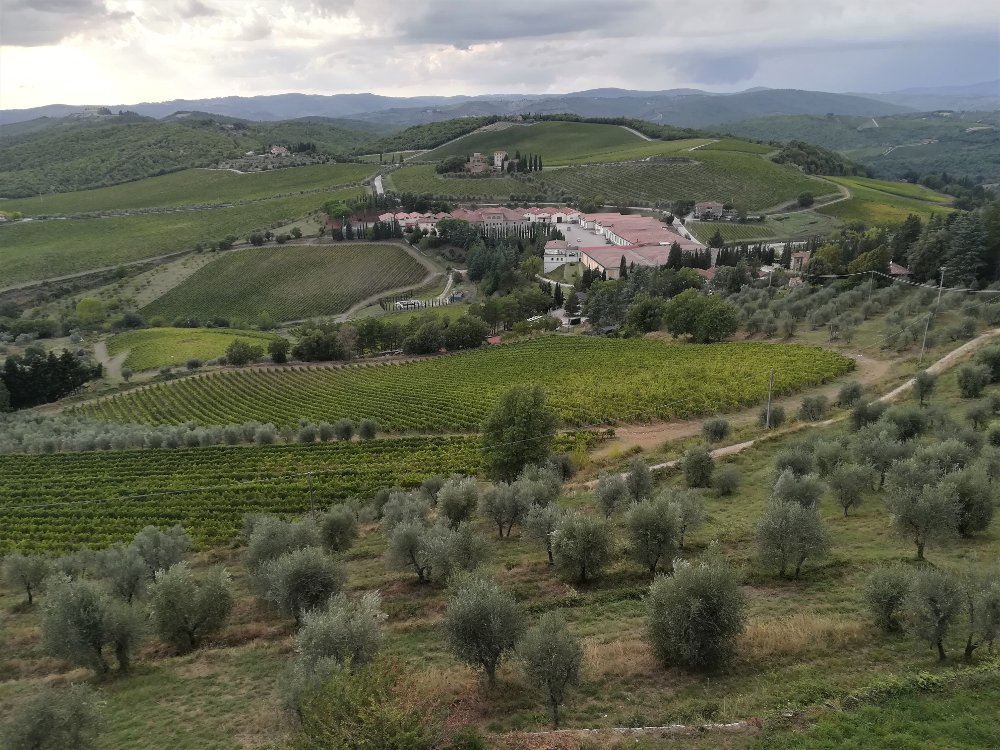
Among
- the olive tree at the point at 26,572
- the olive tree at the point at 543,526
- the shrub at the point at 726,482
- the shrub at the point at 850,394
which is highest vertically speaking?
the olive tree at the point at 543,526

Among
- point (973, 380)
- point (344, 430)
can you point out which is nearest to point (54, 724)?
point (344, 430)

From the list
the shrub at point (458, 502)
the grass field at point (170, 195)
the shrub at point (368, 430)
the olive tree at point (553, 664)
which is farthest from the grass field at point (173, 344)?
the grass field at point (170, 195)

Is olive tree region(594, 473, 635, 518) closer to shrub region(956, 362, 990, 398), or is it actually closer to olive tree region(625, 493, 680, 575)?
olive tree region(625, 493, 680, 575)

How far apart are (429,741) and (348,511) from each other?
18813 millimetres

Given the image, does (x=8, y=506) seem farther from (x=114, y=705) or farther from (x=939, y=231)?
(x=939, y=231)

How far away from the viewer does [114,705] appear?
722 inches

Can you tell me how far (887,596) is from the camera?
1664cm

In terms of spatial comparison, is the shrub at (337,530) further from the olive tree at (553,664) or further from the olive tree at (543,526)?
the olive tree at (553,664)

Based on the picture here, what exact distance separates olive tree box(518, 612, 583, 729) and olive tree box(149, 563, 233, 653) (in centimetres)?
1247

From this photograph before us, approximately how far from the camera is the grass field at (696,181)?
155 m

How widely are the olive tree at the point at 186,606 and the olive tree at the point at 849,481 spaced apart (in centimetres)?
2455

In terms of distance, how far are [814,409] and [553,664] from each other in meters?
33.4

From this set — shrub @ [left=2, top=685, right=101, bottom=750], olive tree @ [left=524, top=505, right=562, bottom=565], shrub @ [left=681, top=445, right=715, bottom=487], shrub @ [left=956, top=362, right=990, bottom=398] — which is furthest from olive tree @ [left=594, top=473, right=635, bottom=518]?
shrub @ [left=956, top=362, right=990, bottom=398]

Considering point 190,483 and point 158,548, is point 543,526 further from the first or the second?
point 190,483
